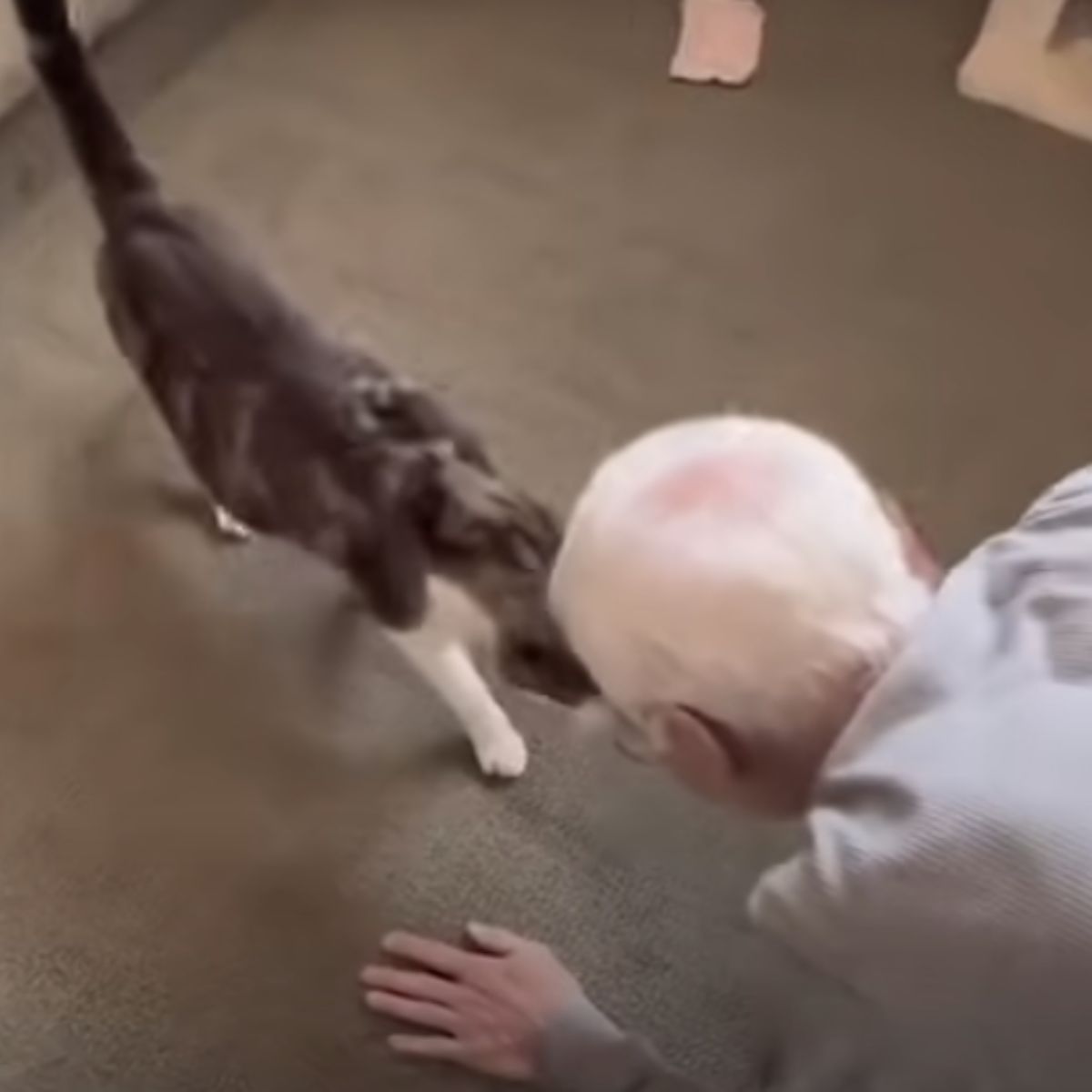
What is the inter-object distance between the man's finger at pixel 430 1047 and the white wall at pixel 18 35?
1009mm

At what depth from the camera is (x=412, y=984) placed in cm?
157

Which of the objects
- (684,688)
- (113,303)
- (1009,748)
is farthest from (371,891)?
(1009,748)

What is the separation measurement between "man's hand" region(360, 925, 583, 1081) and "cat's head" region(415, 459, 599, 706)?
0.19 metres

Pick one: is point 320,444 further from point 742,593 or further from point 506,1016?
point 742,593

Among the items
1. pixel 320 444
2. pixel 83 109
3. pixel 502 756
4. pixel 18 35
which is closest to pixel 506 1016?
pixel 502 756

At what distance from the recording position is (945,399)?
6.41 feet

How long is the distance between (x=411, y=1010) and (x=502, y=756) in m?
0.23

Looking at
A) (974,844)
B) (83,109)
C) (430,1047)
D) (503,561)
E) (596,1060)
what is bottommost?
(430,1047)

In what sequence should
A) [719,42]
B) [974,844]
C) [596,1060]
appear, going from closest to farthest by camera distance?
[974,844], [596,1060], [719,42]

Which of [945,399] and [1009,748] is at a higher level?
[1009,748]

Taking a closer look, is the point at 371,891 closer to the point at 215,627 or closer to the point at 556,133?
the point at 215,627

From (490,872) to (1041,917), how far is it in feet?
2.42

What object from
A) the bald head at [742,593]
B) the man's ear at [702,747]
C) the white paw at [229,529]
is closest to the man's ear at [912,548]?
the bald head at [742,593]

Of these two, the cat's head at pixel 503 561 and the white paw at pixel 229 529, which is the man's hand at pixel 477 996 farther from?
the white paw at pixel 229 529
